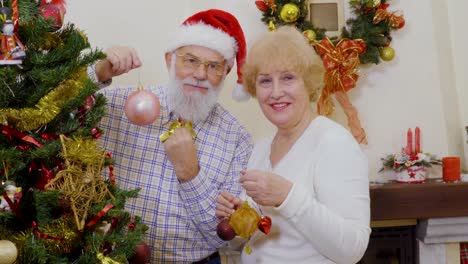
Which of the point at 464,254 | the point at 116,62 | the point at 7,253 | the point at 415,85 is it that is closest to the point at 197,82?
the point at 116,62

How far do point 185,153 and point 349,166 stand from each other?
0.62 m

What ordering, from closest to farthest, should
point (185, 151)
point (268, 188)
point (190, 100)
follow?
point (268, 188), point (185, 151), point (190, 100)

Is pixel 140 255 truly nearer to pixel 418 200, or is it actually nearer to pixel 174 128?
pixel 174 128

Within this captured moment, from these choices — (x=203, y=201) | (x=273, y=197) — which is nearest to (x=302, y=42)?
(x=273, y=197)

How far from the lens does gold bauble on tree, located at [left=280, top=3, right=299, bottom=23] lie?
2561 millimetres

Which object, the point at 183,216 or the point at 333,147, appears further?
the point at 183,216

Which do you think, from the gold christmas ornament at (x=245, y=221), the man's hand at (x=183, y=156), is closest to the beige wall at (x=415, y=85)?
the man's hand at (x=183, y=156)

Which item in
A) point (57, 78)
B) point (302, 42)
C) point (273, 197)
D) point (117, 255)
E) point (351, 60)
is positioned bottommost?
point (117, 255)

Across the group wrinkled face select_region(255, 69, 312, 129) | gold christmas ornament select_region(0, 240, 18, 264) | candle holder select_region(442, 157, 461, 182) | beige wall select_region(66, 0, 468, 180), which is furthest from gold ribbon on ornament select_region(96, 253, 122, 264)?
candle holder select_region(442, 157, 461, 182)

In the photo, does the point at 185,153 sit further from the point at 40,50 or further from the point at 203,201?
the point at 40,50

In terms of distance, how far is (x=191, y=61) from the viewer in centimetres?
192

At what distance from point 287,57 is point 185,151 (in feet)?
1.67

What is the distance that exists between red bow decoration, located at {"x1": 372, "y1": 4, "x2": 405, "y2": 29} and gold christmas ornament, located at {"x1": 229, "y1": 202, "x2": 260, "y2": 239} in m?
1.57

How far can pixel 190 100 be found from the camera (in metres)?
1.88
